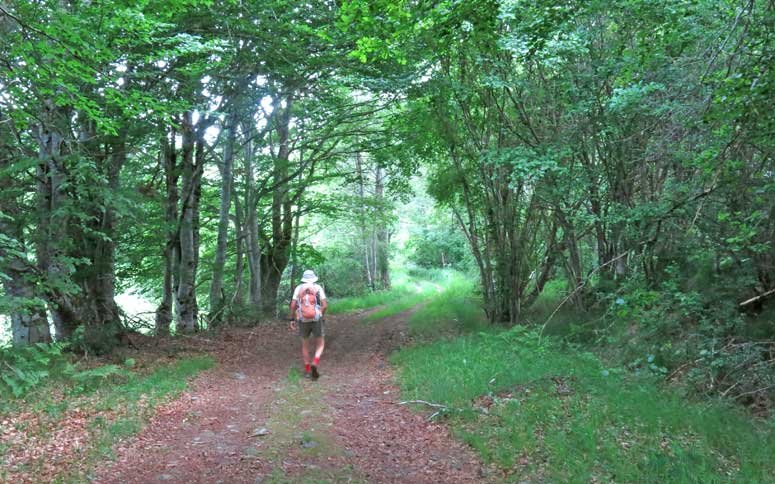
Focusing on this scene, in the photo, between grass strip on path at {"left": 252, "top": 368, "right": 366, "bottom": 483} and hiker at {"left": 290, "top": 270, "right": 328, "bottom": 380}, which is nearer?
grass strip on path at {"left": 252, "top": 368, "right": 366, "bottom": 483}

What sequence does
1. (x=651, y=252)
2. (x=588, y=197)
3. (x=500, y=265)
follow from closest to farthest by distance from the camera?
(x=651, y=252) < (x=588, y=197) < (x=500, y=265)

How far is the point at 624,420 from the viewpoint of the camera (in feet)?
18.8

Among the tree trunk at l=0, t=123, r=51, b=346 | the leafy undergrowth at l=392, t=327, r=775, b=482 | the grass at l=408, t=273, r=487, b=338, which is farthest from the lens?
the grass at l=408, t=273, r=487, b=338

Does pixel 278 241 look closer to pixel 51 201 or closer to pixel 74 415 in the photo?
pixel 51 201

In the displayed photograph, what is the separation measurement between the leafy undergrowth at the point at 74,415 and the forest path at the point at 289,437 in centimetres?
23

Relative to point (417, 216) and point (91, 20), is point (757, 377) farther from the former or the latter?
point (417, 216)

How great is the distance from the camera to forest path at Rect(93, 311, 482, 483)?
16.8 ft

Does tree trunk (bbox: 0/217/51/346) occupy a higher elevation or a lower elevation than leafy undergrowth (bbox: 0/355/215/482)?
higher

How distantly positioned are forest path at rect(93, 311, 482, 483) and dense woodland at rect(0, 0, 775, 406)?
8.55 feet

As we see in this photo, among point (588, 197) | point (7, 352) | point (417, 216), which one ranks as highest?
point (417, 216)

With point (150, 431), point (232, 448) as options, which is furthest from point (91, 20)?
point (232, 448)

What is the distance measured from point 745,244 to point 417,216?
2737cm

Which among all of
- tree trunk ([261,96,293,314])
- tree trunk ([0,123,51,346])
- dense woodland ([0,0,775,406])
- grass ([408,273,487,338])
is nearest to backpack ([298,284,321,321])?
dense woodland ([0,0,775,406])

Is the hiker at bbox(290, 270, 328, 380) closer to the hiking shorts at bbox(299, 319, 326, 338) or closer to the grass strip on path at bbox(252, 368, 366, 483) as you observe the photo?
the hiking shorts at bbox(299, 319, 326, 338)
